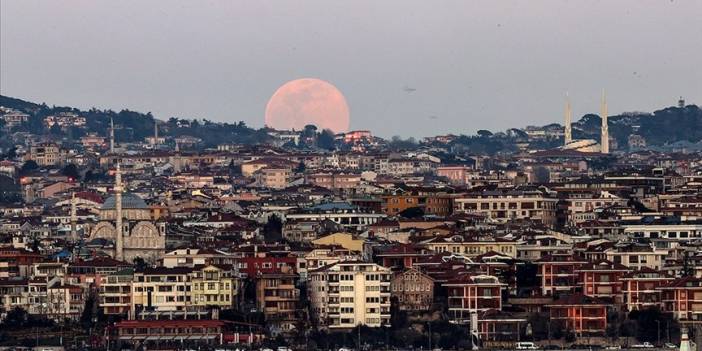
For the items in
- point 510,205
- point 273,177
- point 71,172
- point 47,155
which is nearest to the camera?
point 510,205

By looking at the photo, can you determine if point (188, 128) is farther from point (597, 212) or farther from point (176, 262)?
point (176, 262)


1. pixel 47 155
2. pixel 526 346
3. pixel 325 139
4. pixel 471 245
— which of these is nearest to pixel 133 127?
pixel 325 139

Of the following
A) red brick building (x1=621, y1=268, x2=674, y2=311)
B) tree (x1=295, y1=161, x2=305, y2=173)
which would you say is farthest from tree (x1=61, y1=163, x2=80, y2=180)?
red brick building (x1=621, y1=268, x2=674, y2=311)

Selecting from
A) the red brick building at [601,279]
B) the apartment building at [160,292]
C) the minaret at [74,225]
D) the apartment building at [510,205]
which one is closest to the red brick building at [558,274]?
the red brick building at [601,279]

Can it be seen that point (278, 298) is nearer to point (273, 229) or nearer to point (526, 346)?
point (526, 346)

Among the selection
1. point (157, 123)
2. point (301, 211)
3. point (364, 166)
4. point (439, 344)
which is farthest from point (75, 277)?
point (157, 123)

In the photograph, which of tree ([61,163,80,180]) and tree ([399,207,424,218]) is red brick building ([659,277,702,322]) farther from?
tree ([61,163,80,180])
